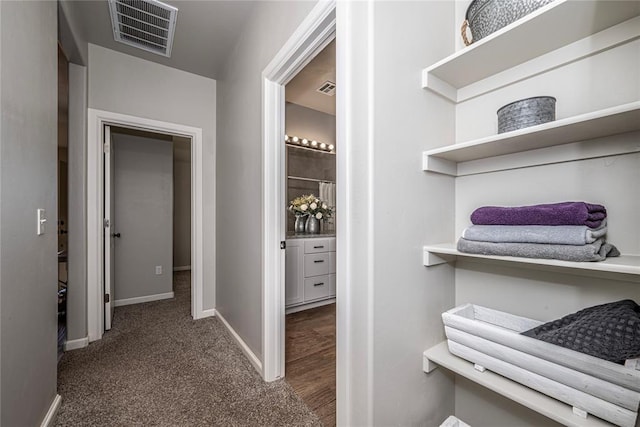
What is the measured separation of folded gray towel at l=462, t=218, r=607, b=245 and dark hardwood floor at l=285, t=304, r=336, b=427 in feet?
4.11

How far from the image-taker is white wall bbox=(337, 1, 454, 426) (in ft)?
3.16

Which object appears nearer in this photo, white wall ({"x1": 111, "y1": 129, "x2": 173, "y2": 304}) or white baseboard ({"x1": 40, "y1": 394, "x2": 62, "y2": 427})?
white baseboard ({"x1": 40, "y1": 394, "x2": 62, "y2": 427})

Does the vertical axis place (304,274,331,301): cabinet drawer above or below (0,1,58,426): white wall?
below

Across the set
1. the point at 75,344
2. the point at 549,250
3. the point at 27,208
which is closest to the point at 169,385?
the point at 75,344

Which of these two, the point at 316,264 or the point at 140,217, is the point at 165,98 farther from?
the point at 316,264

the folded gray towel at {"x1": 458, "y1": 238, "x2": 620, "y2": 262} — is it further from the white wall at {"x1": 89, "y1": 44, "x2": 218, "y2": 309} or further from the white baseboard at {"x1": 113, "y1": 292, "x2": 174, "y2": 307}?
the white baseboard at {"x1": 113, "y1": 292, "x2": 174, "y2": 307}

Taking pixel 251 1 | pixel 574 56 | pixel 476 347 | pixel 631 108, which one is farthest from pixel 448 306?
pixel 251 1

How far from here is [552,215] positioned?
796 mm

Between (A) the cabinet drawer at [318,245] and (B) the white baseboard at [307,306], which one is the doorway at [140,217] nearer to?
(B) the white baseboard at [307,306]

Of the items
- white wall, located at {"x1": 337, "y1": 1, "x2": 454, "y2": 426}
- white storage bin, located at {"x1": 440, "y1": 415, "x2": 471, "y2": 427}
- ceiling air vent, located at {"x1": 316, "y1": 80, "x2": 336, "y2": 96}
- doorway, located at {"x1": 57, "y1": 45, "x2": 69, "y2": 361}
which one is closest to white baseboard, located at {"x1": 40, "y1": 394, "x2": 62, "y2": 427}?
doorway, located at {"x1": 57, "y1": 45, "x2": 69, "y2": 361}

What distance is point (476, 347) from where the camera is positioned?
964 mm

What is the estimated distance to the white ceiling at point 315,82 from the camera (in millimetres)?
2546

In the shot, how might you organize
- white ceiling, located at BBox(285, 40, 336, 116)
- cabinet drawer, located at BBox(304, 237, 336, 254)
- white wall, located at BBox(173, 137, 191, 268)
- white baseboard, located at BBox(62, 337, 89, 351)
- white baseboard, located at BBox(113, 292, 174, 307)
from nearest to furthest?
1. white baseboard, located at BBox(62, 337, 89, 351)
2. white ceiling, located at BBox(285, 40, 336, 116)
3. cabinet drawer, located at BBox(304, 237, 336, 254)
4. white baseboard, located at BBox(113, 292, 174, 307)
5. white wall, located at BBox(173, 137, 191, 268)

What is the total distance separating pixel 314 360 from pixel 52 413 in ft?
4.90
